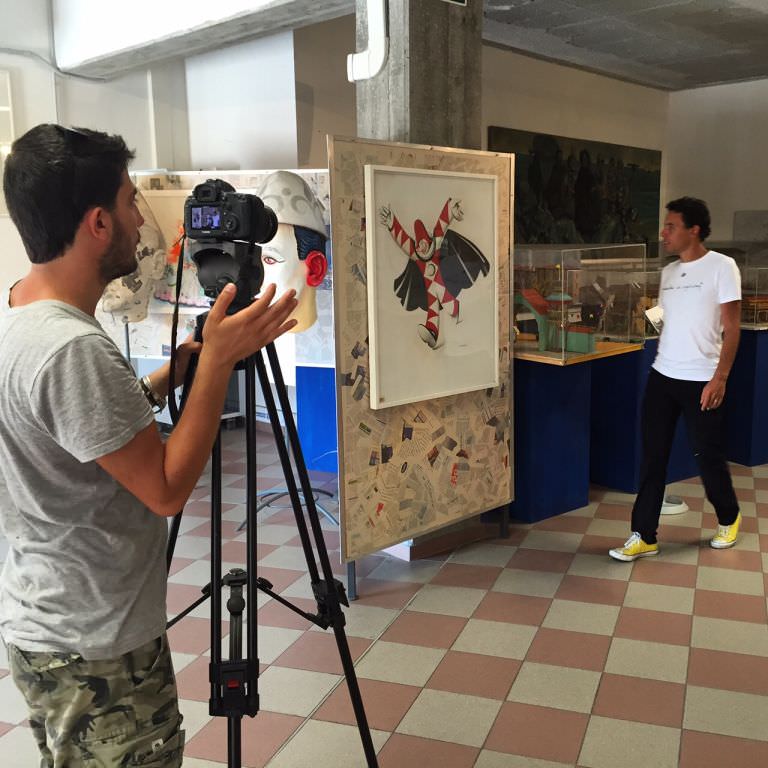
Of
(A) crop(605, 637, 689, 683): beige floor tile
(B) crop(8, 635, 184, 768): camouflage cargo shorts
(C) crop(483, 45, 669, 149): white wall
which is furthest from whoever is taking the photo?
(C) crop(483, 45, 669, 149): white wall

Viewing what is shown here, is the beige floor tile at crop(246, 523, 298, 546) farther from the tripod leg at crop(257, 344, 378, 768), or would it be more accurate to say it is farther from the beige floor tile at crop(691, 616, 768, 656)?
the tripod leg at crop(257, 344, 378, 768)

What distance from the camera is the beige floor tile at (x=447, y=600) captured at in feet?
10.6

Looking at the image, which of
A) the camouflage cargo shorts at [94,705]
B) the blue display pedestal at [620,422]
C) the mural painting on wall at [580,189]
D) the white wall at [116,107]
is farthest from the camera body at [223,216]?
the mural painting on wall at [580,189]

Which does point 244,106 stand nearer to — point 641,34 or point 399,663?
point 641,34

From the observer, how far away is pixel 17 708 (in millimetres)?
2611

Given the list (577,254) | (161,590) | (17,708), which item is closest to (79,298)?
(161,590)

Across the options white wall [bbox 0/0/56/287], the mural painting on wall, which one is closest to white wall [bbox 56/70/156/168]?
white wall [bbox 0/0/56/287]

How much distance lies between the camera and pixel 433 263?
336cm

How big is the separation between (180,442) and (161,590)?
0.95 feet

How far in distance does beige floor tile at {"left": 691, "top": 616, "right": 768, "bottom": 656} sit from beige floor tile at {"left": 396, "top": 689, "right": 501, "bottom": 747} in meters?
0.88

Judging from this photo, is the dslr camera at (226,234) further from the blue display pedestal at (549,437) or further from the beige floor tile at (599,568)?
the blue display pedestal at (549,437)

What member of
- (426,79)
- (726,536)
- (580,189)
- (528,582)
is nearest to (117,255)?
(426,79)

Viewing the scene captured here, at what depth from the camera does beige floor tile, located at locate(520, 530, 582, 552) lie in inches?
152

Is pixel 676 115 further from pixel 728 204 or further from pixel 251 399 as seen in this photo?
pixel 251 399
